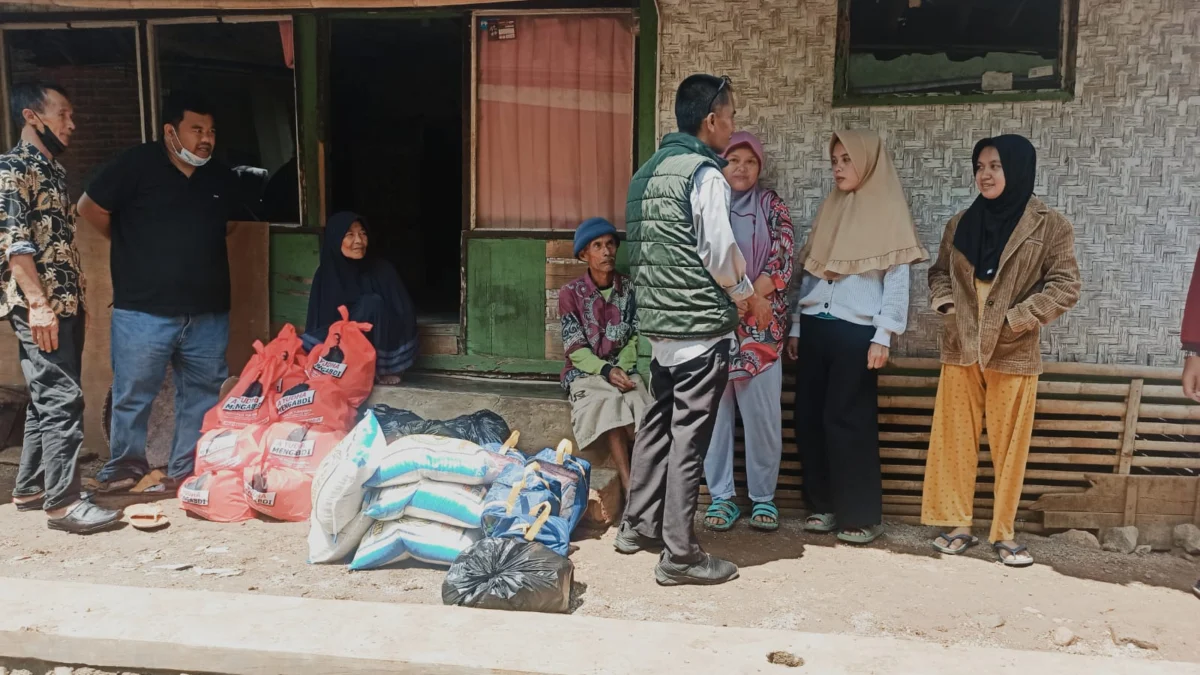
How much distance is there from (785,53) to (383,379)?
9.23ft

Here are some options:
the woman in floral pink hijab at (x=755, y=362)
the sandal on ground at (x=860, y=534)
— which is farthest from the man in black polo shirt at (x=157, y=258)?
the sandal on ground at (x=860, y=534)

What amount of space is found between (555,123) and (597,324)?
1352 millimetres

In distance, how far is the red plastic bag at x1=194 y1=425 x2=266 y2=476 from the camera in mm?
4168

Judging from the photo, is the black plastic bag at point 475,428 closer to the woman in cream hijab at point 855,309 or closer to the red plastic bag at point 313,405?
the red plastic bag at point 313,405

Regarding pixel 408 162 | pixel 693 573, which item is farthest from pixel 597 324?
pixel 408 162

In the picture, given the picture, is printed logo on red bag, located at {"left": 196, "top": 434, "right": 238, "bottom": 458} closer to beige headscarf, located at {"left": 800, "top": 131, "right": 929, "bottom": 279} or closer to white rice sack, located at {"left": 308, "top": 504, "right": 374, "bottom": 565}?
white rice sack, located at {"left": 308, "top": 504, "right": 374, "bottom": 565}

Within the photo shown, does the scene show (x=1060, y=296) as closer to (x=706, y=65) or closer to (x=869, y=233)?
(x=869, y=233)

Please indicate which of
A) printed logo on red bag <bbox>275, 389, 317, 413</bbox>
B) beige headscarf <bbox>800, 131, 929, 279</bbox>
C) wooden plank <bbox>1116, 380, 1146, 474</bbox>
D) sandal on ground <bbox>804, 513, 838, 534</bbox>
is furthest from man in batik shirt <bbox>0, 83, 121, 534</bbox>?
wooden plank <bbox>1116, 380, 1146, 474</bbox>

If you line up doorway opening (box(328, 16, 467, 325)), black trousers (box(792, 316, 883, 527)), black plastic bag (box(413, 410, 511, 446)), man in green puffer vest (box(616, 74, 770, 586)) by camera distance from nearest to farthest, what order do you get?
man in green puffer vest (box(616, 74, 770, 586)) < black trousers (box(792, 316, 883, 527)) < black plastic bag (box(413, 410, 511, 446)) < doorway opening (box(328, 16, 467, 325))

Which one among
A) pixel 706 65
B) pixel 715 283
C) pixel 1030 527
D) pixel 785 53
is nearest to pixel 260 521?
pixel 715 283

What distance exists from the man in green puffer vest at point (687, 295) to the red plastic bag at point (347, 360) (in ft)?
5.77

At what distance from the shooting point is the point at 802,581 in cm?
Answer: 352

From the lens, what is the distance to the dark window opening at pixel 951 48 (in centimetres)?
414

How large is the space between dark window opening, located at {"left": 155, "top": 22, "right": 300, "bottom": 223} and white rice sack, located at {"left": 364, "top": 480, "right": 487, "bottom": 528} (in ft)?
7.43
